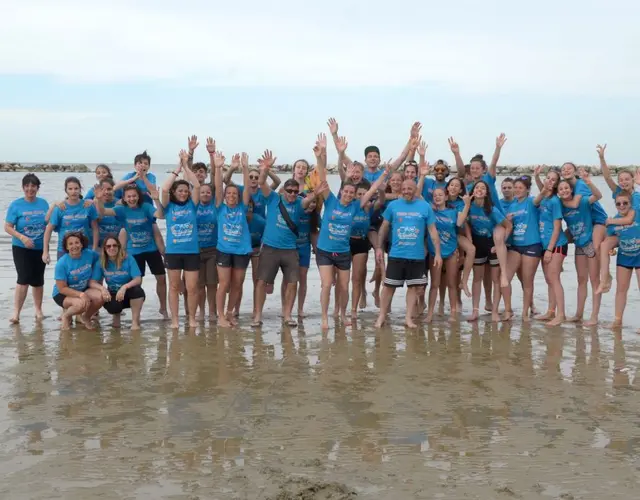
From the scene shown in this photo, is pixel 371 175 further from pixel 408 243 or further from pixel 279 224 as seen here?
pixel 279 224

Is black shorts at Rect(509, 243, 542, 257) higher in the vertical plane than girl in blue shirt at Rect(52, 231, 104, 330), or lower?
higher

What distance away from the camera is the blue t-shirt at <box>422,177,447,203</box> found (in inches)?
399

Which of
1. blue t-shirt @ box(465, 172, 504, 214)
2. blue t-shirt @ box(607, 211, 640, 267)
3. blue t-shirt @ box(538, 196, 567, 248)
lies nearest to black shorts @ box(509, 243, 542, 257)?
blue t-shirt @ box(538, 196, 567, 248)

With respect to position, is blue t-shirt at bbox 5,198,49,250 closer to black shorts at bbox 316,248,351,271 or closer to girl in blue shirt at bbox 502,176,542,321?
A: black shorts at bbox 316,248,351,271

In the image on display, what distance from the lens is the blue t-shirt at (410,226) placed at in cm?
923

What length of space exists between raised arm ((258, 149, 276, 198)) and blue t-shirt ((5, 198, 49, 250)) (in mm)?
2965

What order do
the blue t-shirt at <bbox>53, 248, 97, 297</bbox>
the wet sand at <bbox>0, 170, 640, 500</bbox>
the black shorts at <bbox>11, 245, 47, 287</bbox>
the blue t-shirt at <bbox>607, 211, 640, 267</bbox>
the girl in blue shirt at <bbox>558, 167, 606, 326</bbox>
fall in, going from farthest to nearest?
1. the girl in blue shirt at <bbox>558, 167, 606, 326</bbox>
2. the black shorts at <bbox>11, 245, 47, 287</bbox>
3. the blue t-shirt at <bbox>607, 211, 640, 267</bbox>
4. the blue t-shirt at <bbox>53, 248, 97, 297</bbox>
5. the wet sand at <bbox>0, 170, 640, 500</bbox>

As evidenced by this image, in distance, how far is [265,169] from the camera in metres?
9.12

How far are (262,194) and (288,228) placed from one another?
74 centimetres

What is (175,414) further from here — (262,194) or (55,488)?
(262,194)

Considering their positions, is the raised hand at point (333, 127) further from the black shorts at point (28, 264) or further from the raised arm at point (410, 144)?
the black shorts at point (28, 264)

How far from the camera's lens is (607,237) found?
30.8 ft

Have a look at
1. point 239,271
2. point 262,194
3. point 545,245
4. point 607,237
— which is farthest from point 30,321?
point 607,237

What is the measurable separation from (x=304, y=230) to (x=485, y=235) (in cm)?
254
